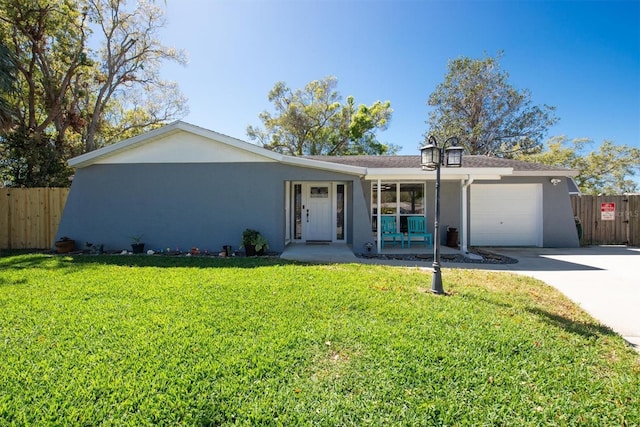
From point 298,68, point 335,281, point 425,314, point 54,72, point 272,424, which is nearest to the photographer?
point 272,424

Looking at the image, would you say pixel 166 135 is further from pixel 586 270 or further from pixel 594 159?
pixel 594 159

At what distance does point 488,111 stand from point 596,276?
59.7 feet

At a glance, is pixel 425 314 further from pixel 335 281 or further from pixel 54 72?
pixel 54 72

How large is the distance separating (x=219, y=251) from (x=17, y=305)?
15.6ft

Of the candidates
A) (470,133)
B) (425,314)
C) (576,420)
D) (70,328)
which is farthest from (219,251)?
(470,133)

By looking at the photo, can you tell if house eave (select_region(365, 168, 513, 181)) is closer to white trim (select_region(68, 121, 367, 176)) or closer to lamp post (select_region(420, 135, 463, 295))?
white trim (select_region(68, 121, 367, 176))

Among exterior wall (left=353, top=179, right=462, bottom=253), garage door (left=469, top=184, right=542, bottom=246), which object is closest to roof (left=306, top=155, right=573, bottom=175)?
garage door (left=469, top=184, right=542, bottom=246)

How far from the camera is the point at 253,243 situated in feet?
27.0

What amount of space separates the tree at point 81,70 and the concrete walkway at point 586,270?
13771 millimetres

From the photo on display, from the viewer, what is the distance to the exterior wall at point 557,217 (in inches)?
414

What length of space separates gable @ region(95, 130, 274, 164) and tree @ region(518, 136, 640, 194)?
76.4 feet

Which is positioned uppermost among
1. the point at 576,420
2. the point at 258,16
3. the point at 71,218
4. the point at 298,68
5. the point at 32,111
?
the point at 298,68

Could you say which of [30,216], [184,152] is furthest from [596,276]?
[30,216]

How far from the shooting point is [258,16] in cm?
1092
